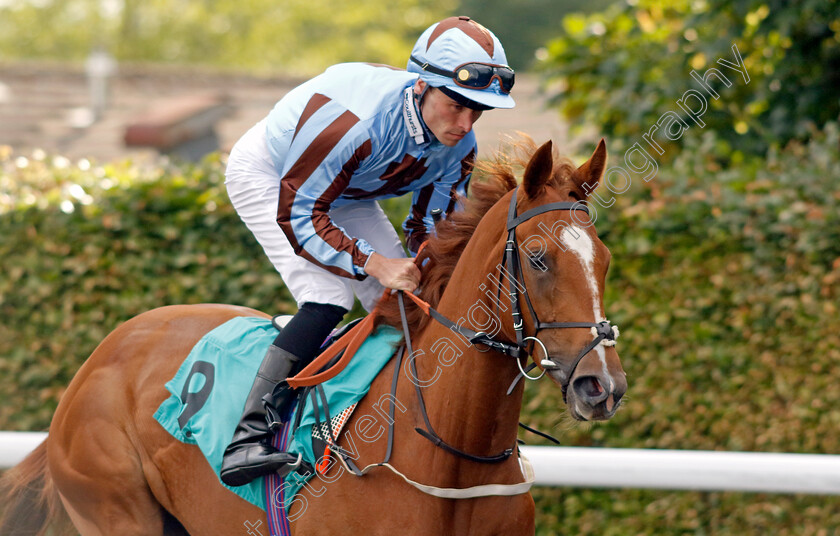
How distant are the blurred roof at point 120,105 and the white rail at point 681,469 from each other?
5.84 metres

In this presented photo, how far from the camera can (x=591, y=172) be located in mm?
2434

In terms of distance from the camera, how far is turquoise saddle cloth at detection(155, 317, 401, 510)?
2.64 meters

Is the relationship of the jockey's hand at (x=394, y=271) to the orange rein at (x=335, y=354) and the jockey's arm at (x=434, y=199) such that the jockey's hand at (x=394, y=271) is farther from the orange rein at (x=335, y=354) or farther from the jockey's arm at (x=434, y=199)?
the jockey's arm at (x=434, y=199)

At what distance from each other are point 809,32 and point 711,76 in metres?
0.64

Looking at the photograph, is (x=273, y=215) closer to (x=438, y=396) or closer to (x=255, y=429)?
(x=255, y=429)

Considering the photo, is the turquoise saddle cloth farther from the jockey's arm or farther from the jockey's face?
the jockey's face

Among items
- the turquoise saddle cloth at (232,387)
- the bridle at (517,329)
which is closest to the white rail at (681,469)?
the turquoise saddle cloth at (232,387)

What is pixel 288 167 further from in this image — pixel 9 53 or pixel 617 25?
pixel 9 53

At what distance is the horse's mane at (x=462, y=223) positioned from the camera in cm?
255

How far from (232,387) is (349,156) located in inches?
36.1

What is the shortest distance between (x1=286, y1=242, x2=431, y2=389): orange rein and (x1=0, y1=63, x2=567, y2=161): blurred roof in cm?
662

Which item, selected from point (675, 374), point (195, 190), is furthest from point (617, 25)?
point (195, 190)


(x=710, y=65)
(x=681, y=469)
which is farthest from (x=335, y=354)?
(x=710, y=65)

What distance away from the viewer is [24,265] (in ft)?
15.7
